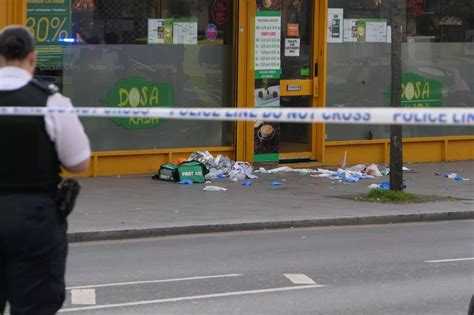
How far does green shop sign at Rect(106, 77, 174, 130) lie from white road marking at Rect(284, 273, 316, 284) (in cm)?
740

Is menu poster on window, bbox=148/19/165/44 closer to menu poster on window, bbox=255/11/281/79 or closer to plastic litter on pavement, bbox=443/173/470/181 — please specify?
menu poster on window, bbox=255/11/281/79

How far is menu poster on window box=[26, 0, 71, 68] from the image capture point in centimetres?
1434

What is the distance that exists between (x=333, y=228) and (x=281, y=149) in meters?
5.48

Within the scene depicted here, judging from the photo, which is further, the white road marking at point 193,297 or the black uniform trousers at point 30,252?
the white road marking at point 193,297

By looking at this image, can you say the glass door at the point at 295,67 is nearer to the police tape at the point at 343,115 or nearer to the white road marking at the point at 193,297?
the white road marking at the point at 193,297

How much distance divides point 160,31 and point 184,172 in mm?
2560

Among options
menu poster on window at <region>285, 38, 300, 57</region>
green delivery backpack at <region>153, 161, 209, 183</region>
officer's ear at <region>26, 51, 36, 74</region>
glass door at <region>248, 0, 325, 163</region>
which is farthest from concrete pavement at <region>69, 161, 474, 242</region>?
officer's ear at <region>26, 51, 36, 74</region>

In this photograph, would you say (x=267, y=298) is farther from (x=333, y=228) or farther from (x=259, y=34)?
(x=259, y=34)

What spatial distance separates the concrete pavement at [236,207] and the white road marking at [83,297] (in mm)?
2785

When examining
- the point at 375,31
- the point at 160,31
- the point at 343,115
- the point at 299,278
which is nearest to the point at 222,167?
the point at 160,31

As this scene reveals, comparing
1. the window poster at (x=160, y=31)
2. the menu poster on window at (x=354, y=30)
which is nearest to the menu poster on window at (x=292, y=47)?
the menu poster on window at (x=354, y=30)

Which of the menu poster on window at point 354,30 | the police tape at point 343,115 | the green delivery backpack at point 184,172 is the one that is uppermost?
the menu poster on window at point 354,30

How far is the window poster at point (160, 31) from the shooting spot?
15.4 meters

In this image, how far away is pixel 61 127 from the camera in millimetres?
4227
